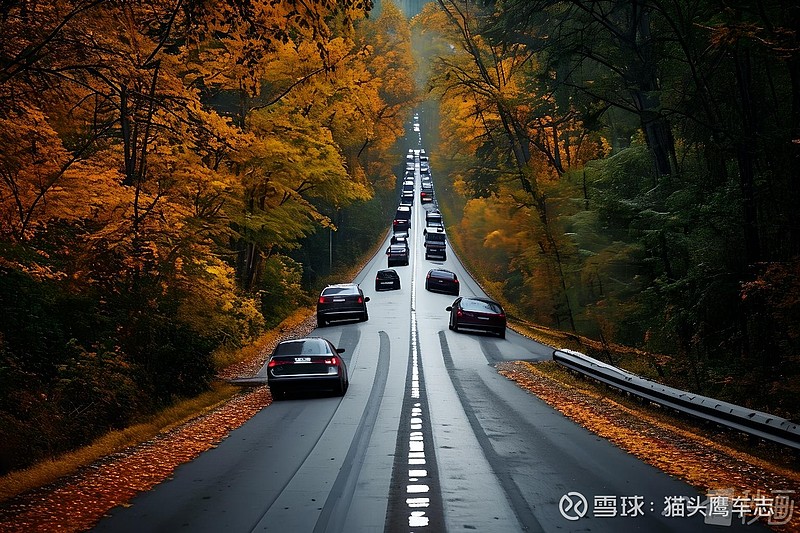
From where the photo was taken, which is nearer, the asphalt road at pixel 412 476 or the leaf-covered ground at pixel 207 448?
the asphalt road at pixel 412 476

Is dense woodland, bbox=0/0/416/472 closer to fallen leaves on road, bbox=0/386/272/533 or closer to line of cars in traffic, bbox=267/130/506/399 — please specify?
fallen leaves on road, bbox=0/386/272/533

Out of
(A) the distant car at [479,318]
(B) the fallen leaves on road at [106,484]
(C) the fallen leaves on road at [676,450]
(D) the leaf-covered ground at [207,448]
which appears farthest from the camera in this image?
(A) the distant car at [479,318]

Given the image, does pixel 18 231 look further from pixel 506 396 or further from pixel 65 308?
pixel 506 396

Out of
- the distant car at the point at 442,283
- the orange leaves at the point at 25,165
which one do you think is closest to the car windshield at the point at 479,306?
the distant car at the point at 442,283

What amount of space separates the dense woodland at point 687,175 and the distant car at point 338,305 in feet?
28.2

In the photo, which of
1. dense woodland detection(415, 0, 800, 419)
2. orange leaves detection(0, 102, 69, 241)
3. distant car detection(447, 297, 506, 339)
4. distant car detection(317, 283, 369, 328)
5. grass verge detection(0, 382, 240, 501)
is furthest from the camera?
distant car detection(317, 283, 369, 328)

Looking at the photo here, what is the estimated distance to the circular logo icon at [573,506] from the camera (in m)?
8.75

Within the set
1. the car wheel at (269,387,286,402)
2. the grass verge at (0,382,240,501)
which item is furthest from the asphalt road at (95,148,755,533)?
the grass verge at (0,382,240,501)

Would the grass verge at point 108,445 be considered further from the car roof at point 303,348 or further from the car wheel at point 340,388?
the car wheel at point 340,388

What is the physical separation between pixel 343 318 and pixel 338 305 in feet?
2.48

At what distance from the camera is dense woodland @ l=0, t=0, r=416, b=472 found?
12320 millimetres

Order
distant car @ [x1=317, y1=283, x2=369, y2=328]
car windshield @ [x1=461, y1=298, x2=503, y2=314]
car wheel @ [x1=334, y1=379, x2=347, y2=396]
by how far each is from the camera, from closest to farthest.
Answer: car wheel @ [x1=334, y1=379, x2=347, y2=396] → car windshield @ [x1=461, y1=298, x2=503, y2=314] → distant car @ [x1=317, y1=283, x2=369, y2=328]

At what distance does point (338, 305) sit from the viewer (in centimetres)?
3928

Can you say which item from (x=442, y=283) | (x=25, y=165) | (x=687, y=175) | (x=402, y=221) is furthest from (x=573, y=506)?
(x=402, y=221)
